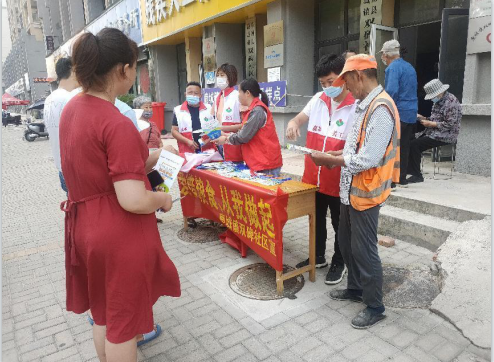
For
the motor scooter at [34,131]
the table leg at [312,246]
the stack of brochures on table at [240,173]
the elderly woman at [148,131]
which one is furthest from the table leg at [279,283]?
the motor scooter at [34,131]

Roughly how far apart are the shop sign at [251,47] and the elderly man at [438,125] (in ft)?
19.1

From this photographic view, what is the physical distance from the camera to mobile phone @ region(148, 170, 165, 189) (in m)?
2.36

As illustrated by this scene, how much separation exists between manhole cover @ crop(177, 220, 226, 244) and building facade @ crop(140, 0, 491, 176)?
3818mm

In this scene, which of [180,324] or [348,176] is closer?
[348,176]

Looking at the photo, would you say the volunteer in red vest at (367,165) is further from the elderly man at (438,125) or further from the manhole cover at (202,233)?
the elderly man at (438,125)

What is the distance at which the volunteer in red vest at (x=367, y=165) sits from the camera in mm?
2389

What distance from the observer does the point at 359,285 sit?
9.64 ft

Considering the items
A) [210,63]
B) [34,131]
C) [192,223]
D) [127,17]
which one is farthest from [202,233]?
[34,131]

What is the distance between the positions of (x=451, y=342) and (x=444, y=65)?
4630mm

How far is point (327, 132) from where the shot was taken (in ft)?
10.3

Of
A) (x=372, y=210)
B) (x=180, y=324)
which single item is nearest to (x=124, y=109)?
(x=180, y=324)

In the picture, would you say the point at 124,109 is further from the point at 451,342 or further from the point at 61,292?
the point at 451,342

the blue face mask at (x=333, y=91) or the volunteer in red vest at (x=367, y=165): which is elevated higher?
the blue face mask at (x=333, y=91)

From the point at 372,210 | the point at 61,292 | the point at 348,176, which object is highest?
the point at 348,176
